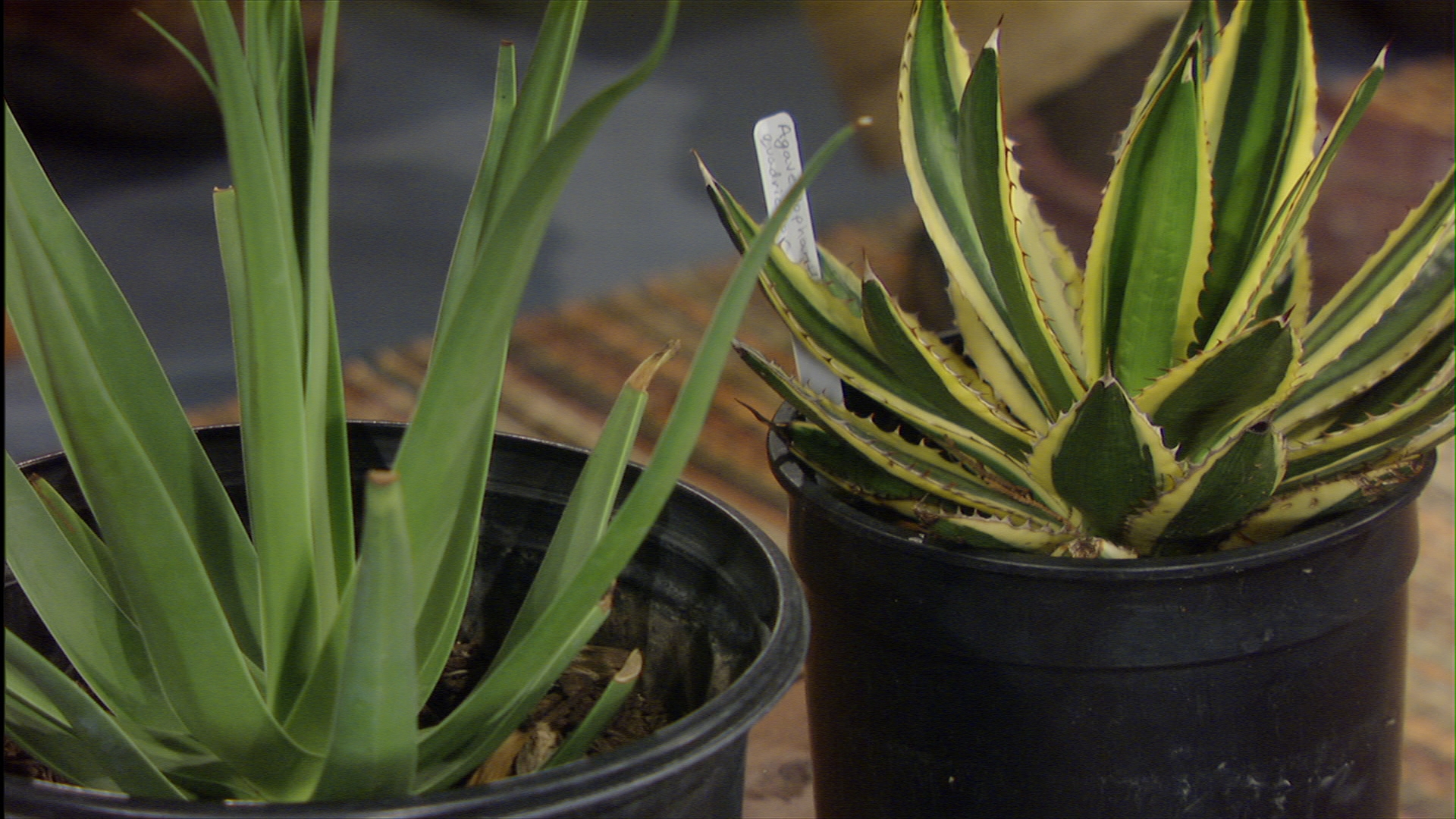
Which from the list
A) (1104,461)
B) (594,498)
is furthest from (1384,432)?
(594,498)

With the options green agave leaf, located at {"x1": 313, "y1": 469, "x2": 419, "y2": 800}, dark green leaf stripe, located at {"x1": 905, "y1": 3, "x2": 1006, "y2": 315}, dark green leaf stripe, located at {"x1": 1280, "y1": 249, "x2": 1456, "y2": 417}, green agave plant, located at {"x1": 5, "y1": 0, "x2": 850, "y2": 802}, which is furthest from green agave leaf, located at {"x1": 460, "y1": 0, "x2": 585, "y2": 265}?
dark green leaf stripe, located at {"x1": 1280, "y1": 249, "x2": 1456, "y2": 417}

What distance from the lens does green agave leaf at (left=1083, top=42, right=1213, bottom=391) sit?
0.63 metres

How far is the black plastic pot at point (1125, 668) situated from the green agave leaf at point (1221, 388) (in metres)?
0.06

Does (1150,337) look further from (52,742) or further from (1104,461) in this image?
(52,742)

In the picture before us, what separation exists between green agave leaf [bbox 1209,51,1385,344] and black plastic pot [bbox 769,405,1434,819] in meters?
0.11

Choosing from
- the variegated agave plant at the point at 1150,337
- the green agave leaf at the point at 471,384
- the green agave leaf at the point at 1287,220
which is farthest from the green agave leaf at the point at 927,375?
the green agave leaf at the point at 471,384

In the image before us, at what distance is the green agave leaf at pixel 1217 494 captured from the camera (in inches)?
23.4

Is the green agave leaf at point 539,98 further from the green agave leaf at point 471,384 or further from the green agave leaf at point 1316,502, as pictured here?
the green agave leaf at point 1316,502

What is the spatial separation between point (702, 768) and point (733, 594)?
12 centimetres

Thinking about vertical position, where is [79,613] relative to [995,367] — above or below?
below

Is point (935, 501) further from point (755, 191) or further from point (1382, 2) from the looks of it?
point (1382, 2)

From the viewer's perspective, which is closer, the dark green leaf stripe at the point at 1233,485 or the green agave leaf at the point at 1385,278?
the dark green leaf stripe at the point at 1233,485

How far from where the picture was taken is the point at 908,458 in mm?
729

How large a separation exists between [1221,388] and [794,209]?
237 millimetres
